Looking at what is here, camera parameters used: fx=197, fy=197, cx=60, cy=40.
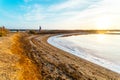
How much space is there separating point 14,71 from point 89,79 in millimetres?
4613

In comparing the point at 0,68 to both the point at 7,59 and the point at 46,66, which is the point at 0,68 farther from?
the point at 46,66

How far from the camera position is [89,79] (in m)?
12.2

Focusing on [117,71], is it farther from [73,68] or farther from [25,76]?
[25,76]

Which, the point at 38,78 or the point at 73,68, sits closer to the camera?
the point at 38,78

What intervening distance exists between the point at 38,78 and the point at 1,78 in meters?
2.36

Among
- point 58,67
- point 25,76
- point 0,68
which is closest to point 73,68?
point 58,67

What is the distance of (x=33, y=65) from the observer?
1511 cm

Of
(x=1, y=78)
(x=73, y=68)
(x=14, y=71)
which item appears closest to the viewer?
(x=1, y=78)

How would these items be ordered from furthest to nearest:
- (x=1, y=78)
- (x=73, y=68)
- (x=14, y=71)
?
(x=73, y=68), (x=14, y=71), (x=1, y=78)

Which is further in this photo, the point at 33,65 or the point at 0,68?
the point at 33,65

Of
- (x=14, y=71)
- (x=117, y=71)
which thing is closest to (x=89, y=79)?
(x=117, y=71)

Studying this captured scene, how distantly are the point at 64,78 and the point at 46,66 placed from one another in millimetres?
3290

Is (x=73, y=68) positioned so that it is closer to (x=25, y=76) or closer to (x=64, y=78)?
(x=64, y=78)

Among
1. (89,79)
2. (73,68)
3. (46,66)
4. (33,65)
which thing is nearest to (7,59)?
(33,65)
